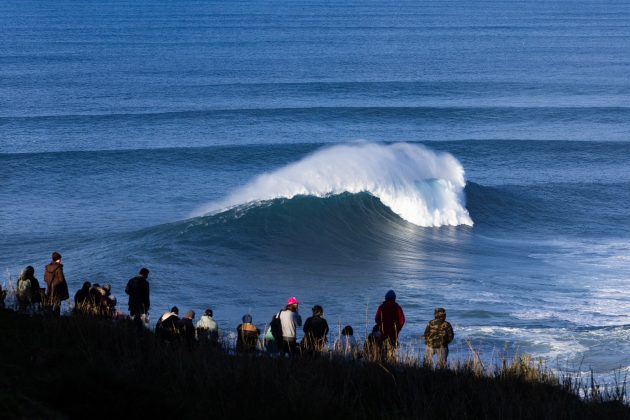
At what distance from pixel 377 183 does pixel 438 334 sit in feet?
50.9

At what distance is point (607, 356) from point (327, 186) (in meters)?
12.5

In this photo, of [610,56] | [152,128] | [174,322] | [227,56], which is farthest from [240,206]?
[610,56]

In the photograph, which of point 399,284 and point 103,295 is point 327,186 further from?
point 103,295

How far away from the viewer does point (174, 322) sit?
10266 mm

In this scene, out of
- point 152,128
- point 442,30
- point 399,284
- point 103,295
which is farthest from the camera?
point 442,30

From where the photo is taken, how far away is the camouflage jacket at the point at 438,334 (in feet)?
Answer: 33.3

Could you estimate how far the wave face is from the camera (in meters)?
24.5

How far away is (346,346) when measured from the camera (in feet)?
32.0

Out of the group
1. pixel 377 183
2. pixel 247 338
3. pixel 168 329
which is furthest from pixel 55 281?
pixel 377 183

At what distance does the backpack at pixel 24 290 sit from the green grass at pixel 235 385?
1.34 metres

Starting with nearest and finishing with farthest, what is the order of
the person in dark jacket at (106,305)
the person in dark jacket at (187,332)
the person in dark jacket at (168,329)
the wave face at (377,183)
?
the person in dark jacket at (187,332)
the person in dark jacket at (168,329)
the person in dark jacket at (106,305)
the wave face at (377,183)

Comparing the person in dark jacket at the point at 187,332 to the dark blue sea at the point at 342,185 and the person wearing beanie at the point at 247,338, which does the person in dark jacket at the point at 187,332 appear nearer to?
the person wearing beanie at the point at 247,338

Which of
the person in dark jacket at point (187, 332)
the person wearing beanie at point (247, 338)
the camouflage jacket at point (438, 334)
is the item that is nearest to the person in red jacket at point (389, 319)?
the camouflage jacket at point (438, 334)

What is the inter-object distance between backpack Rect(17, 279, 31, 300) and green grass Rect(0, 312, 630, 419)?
134cm
